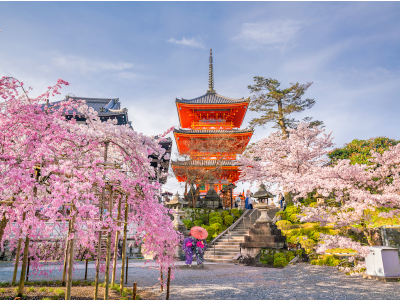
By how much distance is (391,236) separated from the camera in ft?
30.0

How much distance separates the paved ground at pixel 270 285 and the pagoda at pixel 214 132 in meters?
13.3

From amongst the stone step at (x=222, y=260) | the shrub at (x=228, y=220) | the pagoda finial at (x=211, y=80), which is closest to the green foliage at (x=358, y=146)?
the shrub at (x=228, y=220)

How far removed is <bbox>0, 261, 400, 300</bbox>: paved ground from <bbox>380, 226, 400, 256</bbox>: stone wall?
6.92ft

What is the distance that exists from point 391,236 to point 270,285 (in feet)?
16.9

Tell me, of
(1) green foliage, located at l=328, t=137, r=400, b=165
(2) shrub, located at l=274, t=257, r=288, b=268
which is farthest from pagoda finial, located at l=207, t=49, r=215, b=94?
(2) shrub, located at l=274, t=257, r=288, b=268

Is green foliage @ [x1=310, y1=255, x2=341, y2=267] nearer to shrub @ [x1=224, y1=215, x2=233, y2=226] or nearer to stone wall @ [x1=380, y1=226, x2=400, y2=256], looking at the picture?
stone wall @ [x1=380, y1=226, x2=400, y2=256]

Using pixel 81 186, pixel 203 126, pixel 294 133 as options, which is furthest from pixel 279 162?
pixel 81 186

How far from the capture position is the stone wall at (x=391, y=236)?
9055 mm

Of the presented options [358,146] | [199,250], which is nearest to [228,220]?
[199,250]

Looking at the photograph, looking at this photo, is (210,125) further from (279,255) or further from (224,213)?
(279,255)

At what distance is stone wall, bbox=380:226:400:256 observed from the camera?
9.05 meters

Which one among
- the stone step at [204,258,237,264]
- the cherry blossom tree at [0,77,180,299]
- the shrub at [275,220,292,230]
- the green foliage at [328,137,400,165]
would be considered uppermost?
the green foliage at [328,137,400,165]

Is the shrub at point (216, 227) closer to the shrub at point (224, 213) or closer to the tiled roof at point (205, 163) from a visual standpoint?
the shrub at point (224, 213)

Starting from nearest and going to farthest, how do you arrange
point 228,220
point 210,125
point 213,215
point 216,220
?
point 216,220
point 228,220
point 213,215
point 210,125
